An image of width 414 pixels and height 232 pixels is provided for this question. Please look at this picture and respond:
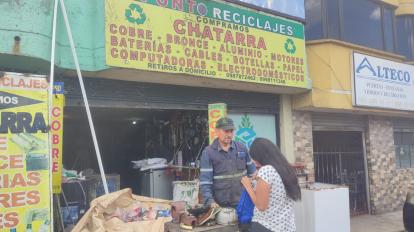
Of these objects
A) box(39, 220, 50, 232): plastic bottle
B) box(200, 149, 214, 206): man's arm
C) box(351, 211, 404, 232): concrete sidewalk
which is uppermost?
box(200, 149, 214, 206): man's arm

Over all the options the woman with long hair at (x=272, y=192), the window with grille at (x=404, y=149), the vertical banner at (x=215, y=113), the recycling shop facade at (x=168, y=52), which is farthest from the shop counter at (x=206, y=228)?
the window with grille at (x=404, y=149)

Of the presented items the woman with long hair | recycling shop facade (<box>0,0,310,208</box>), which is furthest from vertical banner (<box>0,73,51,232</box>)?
the woman with long hair

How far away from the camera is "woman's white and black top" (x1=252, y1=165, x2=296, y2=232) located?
3.44m

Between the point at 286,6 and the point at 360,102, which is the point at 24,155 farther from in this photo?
the point at 360,102

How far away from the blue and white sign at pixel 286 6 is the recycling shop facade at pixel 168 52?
6cm

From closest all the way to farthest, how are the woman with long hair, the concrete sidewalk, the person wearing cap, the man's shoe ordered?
1. the woman with long hair
2. the man's shoe
3. the person wearing cap
4. the concrete sidewalk

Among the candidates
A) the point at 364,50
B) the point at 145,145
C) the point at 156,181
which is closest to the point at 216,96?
the point at 156,181

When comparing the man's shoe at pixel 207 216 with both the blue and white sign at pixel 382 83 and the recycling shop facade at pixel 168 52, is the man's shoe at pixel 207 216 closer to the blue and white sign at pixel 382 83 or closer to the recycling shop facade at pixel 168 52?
the recycling shop facade at pixel 168 52

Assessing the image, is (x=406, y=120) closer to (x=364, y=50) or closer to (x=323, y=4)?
(x=364, y=50)

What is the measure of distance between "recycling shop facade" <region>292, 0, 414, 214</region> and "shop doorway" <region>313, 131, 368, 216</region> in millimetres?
25

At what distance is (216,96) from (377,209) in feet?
18.6

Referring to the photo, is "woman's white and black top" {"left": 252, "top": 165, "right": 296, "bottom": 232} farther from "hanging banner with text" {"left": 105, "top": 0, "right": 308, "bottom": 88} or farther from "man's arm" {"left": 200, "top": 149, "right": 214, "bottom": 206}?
"hanging banner with text" {"left": 105, "top": 0, "right": 308, "bottom": 88}

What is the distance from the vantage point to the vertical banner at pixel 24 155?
4.33m

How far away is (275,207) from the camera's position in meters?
3.50
